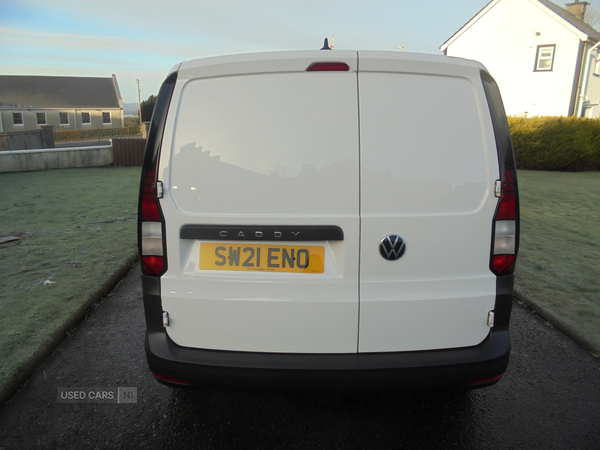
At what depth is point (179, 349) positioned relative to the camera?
2273 mm

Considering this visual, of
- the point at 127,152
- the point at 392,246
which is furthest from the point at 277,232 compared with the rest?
the point at 127,152

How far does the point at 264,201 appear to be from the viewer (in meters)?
2.09

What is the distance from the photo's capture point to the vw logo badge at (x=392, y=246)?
2121mm

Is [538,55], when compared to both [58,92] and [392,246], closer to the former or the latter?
[392,246]

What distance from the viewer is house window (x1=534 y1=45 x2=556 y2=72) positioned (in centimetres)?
2558

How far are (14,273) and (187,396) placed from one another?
337 centimetres

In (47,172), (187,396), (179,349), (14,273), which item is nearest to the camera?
(179,349)

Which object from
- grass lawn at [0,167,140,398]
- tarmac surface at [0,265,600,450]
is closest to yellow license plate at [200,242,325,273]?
tarmac surface at [0,265,600,450]

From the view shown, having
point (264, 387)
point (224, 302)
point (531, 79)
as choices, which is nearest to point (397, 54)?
point (224, 302)

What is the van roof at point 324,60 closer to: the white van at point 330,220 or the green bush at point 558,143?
the white van at point 330,220

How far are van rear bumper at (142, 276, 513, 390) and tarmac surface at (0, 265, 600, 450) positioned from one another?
1.47ft

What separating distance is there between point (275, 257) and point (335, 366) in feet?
2.02

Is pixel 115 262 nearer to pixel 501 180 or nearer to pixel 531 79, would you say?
pixel 501 180

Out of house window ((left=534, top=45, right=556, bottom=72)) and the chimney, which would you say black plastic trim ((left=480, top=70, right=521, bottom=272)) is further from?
the chimney
